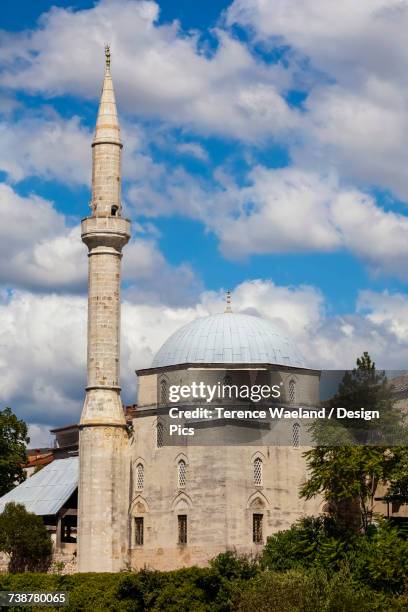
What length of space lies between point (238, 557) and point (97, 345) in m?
9.91

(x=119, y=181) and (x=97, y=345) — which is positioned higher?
(x=119, y=181)

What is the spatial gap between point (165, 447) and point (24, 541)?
749cm

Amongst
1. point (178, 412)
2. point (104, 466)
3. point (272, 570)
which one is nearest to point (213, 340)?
point (178, 412)

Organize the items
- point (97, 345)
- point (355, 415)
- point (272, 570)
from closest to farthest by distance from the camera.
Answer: point (272, 570) → point (355, 415) → point (97, 345)

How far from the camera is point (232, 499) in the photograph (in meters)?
47.4

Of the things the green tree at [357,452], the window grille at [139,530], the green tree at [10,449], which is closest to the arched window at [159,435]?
the window grille at [139,530]

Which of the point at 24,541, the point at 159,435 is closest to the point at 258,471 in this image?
the point at 159,435

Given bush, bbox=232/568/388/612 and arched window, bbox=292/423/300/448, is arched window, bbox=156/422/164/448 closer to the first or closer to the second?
arched window, bbox=292/423/300/448

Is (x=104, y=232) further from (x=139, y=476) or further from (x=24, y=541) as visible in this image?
(x=24, y=541)

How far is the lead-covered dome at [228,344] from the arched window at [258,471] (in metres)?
4.37

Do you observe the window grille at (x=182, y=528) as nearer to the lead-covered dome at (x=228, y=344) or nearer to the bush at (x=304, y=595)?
the lead-covered dome at (x=228, y=344)

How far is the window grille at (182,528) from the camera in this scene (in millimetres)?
48094

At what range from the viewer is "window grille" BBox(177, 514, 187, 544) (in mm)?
48094

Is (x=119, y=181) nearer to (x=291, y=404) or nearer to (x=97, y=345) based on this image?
(x=97, y=345)
